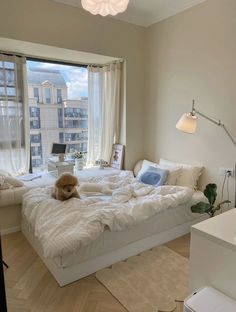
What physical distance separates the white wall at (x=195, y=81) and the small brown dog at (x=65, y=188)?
1683 millimetres

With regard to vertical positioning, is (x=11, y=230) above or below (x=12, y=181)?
below

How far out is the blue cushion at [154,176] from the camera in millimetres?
3166

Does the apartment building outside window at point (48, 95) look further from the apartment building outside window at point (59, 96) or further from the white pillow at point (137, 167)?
the white pillow at point (137, 167)

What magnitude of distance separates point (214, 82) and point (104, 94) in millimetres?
1791

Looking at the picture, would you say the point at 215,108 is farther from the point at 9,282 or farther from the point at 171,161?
the point at 9,282

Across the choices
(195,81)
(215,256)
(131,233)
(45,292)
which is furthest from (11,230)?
(195,81)

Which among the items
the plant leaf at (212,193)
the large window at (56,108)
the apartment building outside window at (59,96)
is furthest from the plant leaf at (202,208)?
the apartment building outside window at (59,96)

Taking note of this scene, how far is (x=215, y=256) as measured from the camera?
122 centimetres

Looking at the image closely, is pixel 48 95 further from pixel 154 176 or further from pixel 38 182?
pixel 154 176

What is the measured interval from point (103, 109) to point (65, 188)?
76.9 inches

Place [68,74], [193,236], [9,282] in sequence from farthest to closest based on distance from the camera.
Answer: [68,74] < [9,282] < [193,236]

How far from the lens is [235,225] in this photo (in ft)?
4.39

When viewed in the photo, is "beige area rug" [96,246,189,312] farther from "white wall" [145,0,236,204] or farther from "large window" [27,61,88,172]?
"large window" [27,61,88,172]

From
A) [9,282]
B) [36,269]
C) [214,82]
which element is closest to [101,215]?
[36,269]
